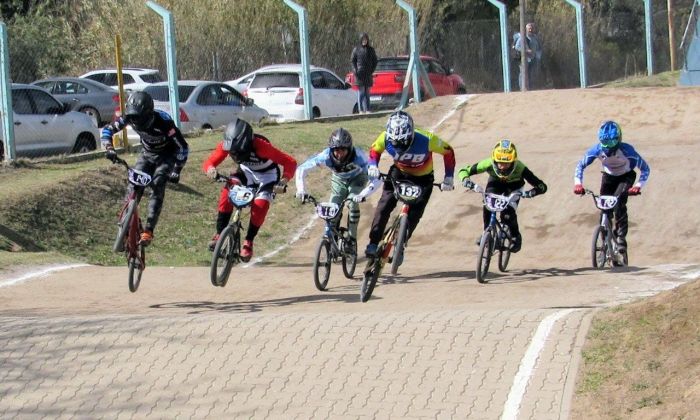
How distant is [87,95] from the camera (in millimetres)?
25828

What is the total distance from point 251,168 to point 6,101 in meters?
6.80

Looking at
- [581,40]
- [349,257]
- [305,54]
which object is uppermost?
[305,54]

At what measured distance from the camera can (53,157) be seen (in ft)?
61.4

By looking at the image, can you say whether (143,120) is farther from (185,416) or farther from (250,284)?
(185,416)

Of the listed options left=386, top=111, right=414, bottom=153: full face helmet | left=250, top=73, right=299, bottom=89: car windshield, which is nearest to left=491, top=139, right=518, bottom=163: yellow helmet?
left=386, top=111, right=414, bottom=153: full face helmet

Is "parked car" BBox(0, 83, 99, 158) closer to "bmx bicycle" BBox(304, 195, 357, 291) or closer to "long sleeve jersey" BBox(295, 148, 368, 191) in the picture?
"long sleeve jersey" BBox(295, 148, 368, 191)

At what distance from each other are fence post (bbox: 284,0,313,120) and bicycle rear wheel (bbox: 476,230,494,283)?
443 inches

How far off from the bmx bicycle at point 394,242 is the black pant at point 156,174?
2.17 meters

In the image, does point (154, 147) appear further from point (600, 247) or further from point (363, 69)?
point (363, 69)

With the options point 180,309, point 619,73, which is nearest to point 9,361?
point 180,309

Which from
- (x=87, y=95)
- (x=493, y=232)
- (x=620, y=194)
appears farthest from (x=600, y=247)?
(x=87, y=95)

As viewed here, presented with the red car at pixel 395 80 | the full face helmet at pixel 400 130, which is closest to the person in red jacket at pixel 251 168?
the full face helmet at pixel 400 130

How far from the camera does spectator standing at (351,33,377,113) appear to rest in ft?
83.9

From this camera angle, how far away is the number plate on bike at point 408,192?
11633 millimetres
